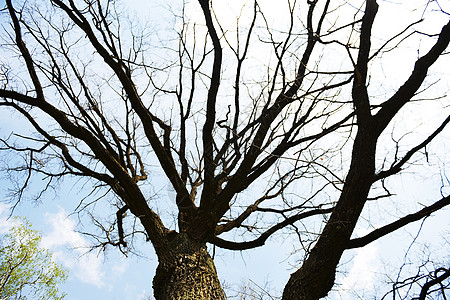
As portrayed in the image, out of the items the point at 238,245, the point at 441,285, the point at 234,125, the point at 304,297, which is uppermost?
the point at 234,125

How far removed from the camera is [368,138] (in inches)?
90.1

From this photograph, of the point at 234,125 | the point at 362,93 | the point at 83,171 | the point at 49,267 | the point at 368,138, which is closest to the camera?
the point at 368,138

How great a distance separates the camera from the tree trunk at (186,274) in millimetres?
2896

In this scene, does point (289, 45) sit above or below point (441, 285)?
above

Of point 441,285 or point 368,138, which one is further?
point 368,138

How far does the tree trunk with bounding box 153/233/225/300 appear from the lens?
290 cm

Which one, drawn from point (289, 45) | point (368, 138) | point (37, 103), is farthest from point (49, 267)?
point (368, 138)

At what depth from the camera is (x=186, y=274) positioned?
3.01 m

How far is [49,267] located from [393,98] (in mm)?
10521

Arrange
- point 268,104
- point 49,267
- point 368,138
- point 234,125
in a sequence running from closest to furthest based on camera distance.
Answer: point 368,138, point 268,104, point 234,125, point 49,267

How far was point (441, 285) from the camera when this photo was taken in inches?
84.7

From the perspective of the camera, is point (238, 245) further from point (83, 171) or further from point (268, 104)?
point (83, 171)

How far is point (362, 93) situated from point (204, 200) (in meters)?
1.86

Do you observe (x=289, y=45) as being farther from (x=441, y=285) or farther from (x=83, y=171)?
(x=83, y=171)
